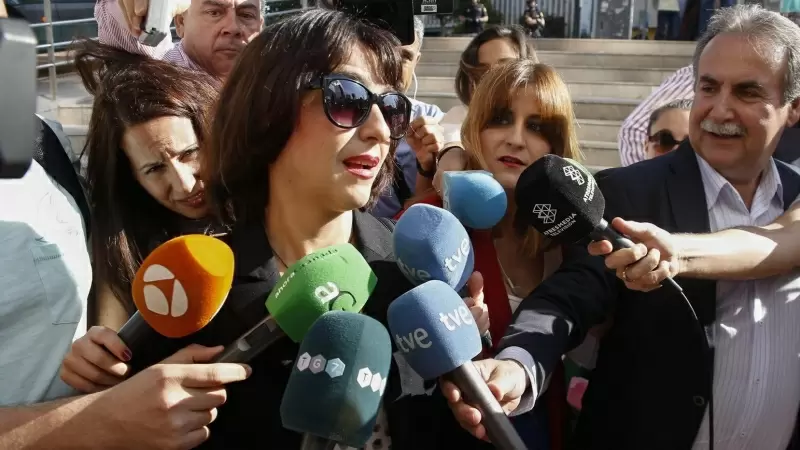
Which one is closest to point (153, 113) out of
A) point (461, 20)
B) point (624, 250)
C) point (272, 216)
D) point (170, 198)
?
point (170, 198)

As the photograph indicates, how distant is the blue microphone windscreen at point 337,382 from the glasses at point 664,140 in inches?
99.1

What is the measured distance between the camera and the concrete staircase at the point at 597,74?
761 cm

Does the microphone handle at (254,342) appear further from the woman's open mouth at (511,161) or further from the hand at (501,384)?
the woman's open mouth at (511,161)

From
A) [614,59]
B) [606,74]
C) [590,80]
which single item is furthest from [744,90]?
[614,59]

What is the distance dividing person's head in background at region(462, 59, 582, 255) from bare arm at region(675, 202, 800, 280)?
520mm

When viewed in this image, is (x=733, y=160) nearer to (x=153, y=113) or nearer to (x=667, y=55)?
(x=153, y=113)

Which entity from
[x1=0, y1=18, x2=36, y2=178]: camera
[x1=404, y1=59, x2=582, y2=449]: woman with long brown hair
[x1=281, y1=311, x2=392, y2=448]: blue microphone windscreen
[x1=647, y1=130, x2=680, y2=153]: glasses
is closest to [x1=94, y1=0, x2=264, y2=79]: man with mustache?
[x1=404, y1=59, x2=582, y2=449]: woman with long brown hair

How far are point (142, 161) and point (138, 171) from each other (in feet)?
0.10

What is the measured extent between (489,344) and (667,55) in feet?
28.5

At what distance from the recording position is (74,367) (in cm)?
130

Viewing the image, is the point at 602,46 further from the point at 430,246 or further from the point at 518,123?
the point at 430,246

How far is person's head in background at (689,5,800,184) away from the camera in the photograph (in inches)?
78.7

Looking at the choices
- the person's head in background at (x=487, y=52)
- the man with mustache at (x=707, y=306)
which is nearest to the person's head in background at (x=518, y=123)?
the man with mustache at (x=707, y=306)

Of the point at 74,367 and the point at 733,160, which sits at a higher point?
the point at 733,160
